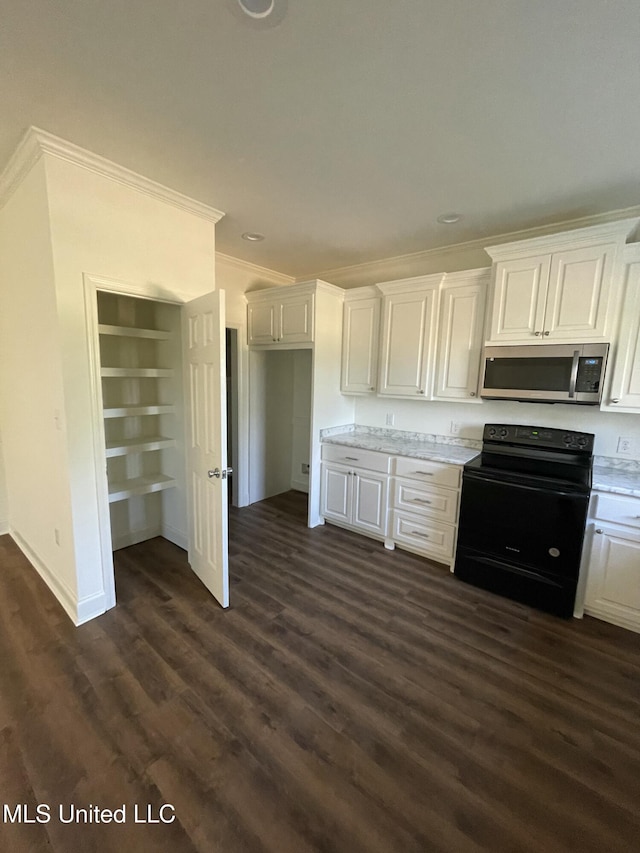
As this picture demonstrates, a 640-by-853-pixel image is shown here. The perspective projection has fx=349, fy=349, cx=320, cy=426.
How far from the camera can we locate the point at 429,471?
2.89 meters

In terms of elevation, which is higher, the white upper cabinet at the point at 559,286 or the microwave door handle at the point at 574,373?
the white upper cabinet at the point at 559,286

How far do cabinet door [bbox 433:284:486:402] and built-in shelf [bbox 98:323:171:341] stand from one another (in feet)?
7.66

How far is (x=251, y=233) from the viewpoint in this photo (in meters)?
2.97

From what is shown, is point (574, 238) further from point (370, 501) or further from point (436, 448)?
point (370, 501)

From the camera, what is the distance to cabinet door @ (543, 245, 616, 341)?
229 centimetres

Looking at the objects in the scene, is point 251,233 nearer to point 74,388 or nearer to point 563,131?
point 74,388

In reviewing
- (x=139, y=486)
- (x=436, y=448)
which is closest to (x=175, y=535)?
(x=139, y=486)

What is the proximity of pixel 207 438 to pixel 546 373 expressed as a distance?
247 centimetres

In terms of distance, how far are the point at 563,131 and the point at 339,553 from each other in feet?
10.2

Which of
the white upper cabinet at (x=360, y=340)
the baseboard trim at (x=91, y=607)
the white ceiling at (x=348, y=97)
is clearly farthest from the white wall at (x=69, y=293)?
the white upper cabinet at (x=360, y=340)

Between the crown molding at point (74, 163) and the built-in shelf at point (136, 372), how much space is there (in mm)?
1169

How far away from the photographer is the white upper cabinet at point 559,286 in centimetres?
228

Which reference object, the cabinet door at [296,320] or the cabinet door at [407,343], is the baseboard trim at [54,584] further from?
the cabinet door at [407,343]

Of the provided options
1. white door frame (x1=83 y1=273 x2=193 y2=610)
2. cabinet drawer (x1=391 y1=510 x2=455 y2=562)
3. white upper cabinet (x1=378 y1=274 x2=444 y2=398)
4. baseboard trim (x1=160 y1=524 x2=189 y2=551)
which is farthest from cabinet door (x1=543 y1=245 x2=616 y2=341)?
baseboard trim (x1=160 y1=524 x2=189 y2=551)
